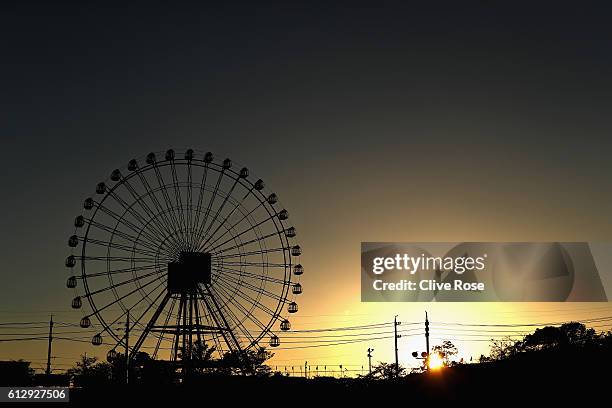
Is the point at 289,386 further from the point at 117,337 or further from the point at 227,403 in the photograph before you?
the point at 117,337

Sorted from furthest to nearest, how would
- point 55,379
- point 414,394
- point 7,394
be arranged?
point 55,379 → point 7,394 → point 414,394

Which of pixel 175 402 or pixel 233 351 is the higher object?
pixel 233 351

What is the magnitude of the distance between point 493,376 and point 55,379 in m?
73.9

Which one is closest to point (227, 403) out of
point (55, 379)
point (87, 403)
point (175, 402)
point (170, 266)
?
point (175, 402)

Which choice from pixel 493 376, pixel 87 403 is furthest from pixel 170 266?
pixel 493 376

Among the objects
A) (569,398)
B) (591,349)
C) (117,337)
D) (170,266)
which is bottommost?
(569,398)

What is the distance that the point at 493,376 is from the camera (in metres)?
39.2

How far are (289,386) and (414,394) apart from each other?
34.9 ft

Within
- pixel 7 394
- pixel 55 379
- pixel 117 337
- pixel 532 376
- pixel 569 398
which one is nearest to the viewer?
pixel 569 398

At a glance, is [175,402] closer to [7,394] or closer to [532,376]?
[7,394]

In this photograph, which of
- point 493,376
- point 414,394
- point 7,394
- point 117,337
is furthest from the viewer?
point 117,337

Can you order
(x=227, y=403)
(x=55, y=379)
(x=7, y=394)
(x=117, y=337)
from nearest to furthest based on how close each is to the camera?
(x=227, y=403), (x=7, y=394), (x=117, y=337), (x=55, y=379)

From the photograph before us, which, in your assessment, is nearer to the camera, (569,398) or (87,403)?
(569,398)

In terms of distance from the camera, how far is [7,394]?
49.9 metres
